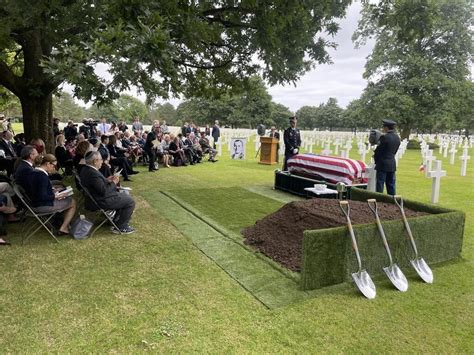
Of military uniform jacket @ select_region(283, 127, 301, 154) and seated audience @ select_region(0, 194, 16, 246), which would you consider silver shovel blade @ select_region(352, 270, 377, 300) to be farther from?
military uniform jacket @ select_region(283, 127, 301, 154)

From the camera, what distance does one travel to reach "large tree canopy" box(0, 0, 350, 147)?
5.04 meters

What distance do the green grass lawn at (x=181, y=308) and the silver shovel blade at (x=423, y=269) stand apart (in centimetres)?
11

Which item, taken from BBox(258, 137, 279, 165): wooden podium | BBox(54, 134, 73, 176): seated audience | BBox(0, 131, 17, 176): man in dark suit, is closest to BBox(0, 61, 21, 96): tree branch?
BBox(0, 131, 17, 176): man in dark suit

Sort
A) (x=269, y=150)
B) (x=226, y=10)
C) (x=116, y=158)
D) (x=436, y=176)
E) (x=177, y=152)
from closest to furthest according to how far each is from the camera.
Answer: (x=226, y=10)
(x=436, y=176)
(x=116, y=158)
(x=177, y=152)
(x=269, y=150)

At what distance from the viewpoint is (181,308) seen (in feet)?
12.7

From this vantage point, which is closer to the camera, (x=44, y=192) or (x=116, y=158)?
(x=44, y=192)

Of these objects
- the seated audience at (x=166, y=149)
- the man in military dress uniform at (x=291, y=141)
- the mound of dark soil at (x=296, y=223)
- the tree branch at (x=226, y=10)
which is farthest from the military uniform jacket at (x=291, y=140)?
the mound of dark soil at (x=296, y=223)

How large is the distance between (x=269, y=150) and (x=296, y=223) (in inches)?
440

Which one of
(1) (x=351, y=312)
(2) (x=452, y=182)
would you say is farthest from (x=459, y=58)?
(1) (x=351, y=312)

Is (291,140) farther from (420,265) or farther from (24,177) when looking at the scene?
(24,177)

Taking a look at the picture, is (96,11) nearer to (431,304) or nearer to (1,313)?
(1,313)

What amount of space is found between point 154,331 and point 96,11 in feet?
16.1

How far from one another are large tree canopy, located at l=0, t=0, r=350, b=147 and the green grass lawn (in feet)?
8.32

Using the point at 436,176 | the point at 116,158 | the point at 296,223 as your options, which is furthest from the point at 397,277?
the point at 116,158
